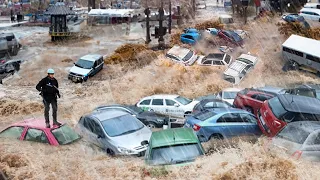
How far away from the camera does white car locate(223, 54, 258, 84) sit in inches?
926

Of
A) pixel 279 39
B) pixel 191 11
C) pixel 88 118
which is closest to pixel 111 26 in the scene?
pixel 191 11

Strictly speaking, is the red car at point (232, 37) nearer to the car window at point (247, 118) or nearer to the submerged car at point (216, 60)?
the submerged car at point (216, 60)

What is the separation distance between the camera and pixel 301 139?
10.0 meters

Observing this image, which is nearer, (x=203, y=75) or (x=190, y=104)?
(x=190, y=104)

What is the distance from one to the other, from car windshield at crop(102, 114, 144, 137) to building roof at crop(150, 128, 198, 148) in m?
1.92

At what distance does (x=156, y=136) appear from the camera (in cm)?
1020

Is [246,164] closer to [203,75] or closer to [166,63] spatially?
[203,75]

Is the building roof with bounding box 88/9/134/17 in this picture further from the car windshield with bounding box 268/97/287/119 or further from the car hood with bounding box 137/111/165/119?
the car windshield with bounding box 268/97/287/119

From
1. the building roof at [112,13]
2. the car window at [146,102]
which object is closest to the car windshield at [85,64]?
the car window at [146,102]

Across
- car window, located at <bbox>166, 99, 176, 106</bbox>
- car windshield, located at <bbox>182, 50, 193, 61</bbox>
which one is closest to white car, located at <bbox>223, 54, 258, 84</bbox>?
car windshield, located at <bbox>182, 50, 193, 61</bbox>

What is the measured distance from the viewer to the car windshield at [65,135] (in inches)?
457

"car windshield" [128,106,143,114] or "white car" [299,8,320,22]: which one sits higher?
"white car" [299,8,320,22]

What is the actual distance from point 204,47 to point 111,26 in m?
17.8

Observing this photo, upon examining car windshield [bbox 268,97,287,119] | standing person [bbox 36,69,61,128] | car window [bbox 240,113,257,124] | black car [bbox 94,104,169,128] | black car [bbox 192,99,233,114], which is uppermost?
standing person [bbox 36,69,61,128]
